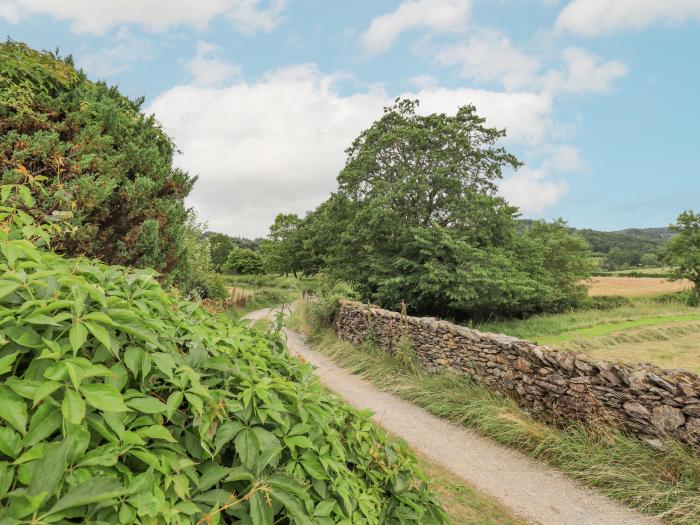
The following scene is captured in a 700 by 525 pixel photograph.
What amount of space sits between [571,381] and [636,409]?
0.89 metres

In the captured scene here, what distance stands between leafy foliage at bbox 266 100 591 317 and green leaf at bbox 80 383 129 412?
16954 mm

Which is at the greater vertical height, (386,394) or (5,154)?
(5,154)

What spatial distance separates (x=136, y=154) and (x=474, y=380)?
6997 mm

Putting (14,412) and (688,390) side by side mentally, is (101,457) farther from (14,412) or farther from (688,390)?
(688,390)

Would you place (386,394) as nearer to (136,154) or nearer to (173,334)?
(136,154)

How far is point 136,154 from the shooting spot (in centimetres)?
490

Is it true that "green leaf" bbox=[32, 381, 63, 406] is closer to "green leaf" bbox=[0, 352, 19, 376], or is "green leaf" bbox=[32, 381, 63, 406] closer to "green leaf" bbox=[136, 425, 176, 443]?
"green leaf" bbox=[0, 352, 19, 376]

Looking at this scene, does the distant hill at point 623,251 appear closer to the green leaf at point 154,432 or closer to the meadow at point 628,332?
the meadow at point 628,332

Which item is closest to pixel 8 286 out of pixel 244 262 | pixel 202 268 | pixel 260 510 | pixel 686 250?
pixel 260 510

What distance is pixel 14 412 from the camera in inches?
35.3

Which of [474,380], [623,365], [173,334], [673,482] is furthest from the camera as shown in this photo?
[474,380]

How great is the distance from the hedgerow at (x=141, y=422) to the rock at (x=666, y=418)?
5.04 m

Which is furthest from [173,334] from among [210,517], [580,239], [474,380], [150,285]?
[580,239]

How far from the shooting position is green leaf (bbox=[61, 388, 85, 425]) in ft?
2.94
